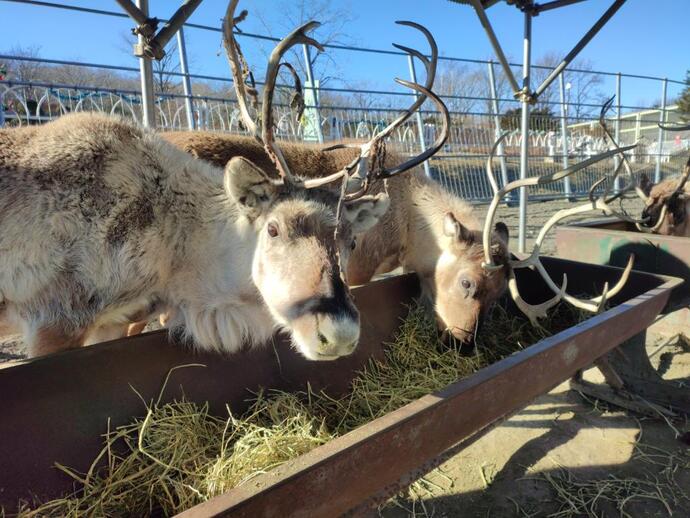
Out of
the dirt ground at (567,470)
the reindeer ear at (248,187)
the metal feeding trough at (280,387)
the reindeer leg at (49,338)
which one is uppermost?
the reindeer ear at (248,187)

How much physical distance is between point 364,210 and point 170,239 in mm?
1291

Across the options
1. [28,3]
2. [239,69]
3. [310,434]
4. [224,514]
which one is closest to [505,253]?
[310,434]

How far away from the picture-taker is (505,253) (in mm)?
4145

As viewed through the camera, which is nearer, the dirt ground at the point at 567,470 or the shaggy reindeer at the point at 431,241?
the dirt ground at the point at 567,470

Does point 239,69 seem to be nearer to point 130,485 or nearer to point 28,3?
point 130,485

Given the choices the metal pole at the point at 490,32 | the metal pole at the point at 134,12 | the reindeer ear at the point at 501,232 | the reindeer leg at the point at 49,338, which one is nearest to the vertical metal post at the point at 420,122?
the metal pole at the point at 490,32

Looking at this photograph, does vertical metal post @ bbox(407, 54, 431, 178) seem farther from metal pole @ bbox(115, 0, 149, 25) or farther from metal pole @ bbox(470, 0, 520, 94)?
metal pole @ bbox(115, 0, 149, 25)

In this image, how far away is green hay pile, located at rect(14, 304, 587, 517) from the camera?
230 cm

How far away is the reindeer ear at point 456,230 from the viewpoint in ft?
14.0

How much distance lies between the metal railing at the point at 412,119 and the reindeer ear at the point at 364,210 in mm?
1858

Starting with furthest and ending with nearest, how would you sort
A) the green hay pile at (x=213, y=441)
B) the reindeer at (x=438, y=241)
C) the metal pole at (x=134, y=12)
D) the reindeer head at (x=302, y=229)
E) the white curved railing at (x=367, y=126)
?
the white curved railing at (x=367, y=126), the reindeer at (x=438, y=241), the metal pole at (x=134, y=12), the reindeer head at (x=302, y=229), the green hay pile at (x=213, y=441)

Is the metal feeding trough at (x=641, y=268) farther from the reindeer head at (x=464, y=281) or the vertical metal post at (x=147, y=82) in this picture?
the vertical metal post at (x=147, y=82)

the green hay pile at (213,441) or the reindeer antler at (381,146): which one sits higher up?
the reindeer antler at (381,146)

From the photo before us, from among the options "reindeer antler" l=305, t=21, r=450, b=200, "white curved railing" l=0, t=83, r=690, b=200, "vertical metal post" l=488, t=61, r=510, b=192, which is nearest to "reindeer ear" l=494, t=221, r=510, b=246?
"reindeer antler" l=305, t=21, r=450, b=200
